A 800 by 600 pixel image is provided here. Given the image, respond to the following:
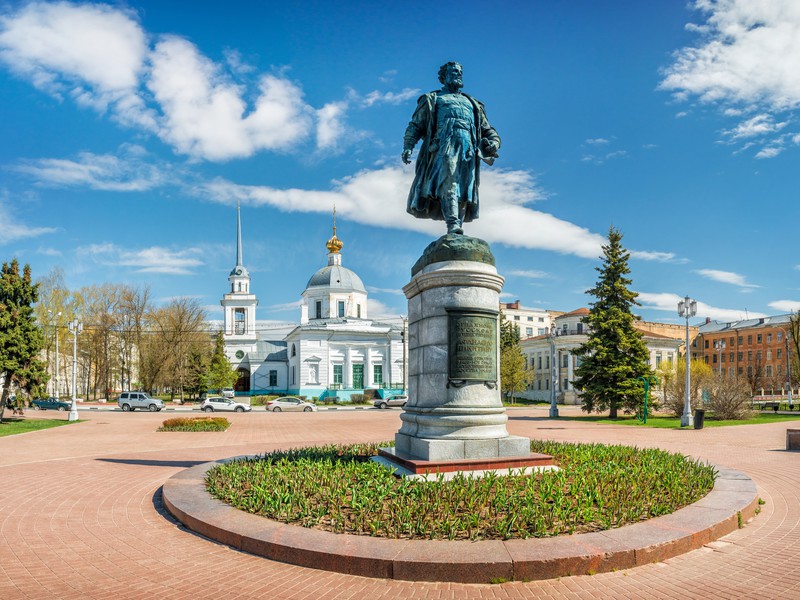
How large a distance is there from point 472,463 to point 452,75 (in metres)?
6.60

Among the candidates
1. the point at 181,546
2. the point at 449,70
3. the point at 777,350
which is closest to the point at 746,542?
the point at 181,546

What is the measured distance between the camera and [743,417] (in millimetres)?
30312

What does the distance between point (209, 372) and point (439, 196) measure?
52954mm

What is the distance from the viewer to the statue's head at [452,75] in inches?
419

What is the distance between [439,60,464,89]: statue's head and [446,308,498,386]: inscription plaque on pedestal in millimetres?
4158

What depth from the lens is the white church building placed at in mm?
65250

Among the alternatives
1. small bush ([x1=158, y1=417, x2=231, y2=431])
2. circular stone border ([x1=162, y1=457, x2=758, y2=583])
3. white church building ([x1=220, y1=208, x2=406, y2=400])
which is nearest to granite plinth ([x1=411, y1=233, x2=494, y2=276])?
circular stone border ([x1=162, y1=457, x2=758, y2=583])

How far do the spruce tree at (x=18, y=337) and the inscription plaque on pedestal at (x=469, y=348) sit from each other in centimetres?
2418

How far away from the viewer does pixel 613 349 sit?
3547cm

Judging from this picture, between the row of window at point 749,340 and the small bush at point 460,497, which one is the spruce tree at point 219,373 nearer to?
the small bush at point 460,497

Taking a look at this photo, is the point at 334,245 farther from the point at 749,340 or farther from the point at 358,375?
the point at 749,340

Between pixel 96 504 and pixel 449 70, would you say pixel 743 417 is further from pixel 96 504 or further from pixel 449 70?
pixel 96 504

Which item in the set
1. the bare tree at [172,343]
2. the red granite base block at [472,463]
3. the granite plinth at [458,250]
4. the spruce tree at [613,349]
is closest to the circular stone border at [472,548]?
the red granite base block at [472,463]

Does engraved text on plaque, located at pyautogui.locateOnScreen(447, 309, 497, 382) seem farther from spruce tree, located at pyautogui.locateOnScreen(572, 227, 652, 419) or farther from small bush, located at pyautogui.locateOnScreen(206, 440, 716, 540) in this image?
spruce tree, located at pyautogui.locateOnScreen(572, 227, 652, 419)
